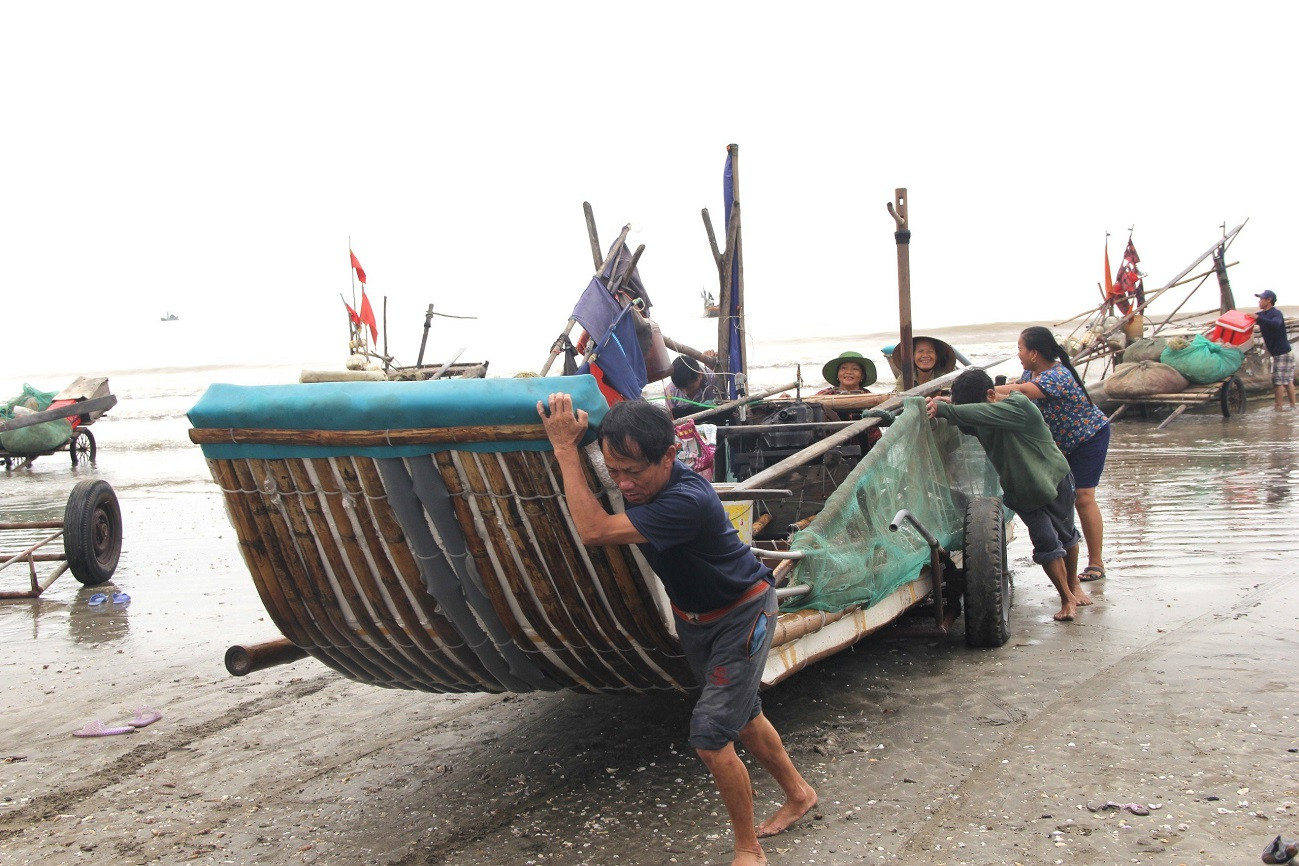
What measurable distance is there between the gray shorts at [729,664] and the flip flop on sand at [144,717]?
10.4 ft

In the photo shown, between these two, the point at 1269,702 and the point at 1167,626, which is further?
the point at 1167,626

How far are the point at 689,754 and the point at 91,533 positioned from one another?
6.06 meters

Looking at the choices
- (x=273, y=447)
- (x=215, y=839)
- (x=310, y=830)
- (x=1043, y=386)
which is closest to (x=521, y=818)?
(x=310, y=830)

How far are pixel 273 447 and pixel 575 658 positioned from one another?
1321mm

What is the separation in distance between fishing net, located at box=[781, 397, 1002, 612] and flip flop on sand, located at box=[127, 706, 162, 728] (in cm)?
324

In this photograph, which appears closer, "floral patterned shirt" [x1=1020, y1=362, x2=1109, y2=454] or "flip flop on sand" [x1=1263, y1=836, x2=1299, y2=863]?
"flip flop on sand" [x1=1263, y1=836, x2=1299, y2=863]

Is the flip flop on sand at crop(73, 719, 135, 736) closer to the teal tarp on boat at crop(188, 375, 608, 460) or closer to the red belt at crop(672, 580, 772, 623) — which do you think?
the teal tarp on boat at crop(188, 375, 608, 460)

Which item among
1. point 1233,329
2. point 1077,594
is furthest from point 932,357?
point 1233,329

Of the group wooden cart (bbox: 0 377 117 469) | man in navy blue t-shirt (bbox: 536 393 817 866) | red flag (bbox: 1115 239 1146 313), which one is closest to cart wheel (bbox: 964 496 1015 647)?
man in navy blue t-shirt (bbox: 536 393 817 866)

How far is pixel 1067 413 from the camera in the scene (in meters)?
6.77

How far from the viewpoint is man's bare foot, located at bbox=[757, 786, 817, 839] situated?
3723 mm

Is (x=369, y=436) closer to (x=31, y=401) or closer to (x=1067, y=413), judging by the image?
(x=1067, y=413)

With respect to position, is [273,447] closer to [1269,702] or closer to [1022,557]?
[1269,702]

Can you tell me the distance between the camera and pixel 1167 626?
19.5 ft
